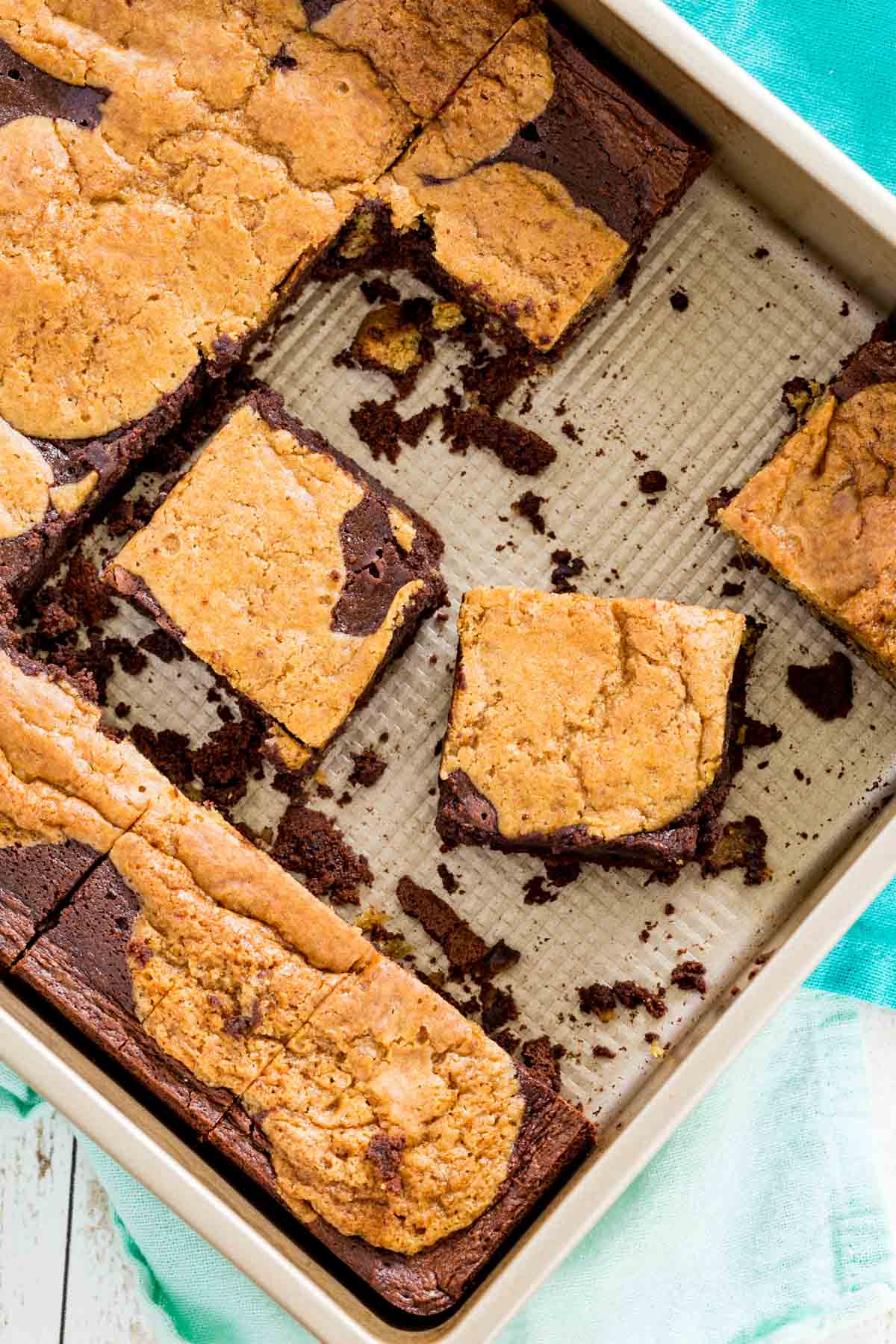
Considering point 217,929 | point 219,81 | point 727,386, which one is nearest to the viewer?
point 217,929

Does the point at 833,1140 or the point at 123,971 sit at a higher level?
the point at 833,1140

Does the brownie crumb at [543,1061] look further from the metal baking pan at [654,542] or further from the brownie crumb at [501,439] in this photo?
the brownie crumb at [501,439]

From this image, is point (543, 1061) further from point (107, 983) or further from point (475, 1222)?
point (107, 983)

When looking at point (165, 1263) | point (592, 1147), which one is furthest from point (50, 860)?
point (592, 1147)

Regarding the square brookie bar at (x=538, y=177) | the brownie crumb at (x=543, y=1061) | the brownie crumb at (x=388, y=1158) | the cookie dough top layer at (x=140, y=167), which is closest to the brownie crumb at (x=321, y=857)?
the brownie crumb at (x=543, y=1061)

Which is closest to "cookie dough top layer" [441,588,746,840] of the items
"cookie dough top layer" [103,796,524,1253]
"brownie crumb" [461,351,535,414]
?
"cookie dough top layer" [103,796,524,1253]

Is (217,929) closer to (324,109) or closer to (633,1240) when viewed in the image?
(633,1240)

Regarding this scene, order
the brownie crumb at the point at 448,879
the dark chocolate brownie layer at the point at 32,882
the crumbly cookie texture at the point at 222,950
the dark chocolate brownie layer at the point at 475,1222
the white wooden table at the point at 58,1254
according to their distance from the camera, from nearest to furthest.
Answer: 1. the dark chocolate brownie layer at the point at 475,1222
2. the crumbly cookie texture at the point at 222,950
3. the dark chocolate brownie layer at the point at 32,882
4. the brownie crumb at the point at 448,879
5. the white wooden table at the point at 58,1254
